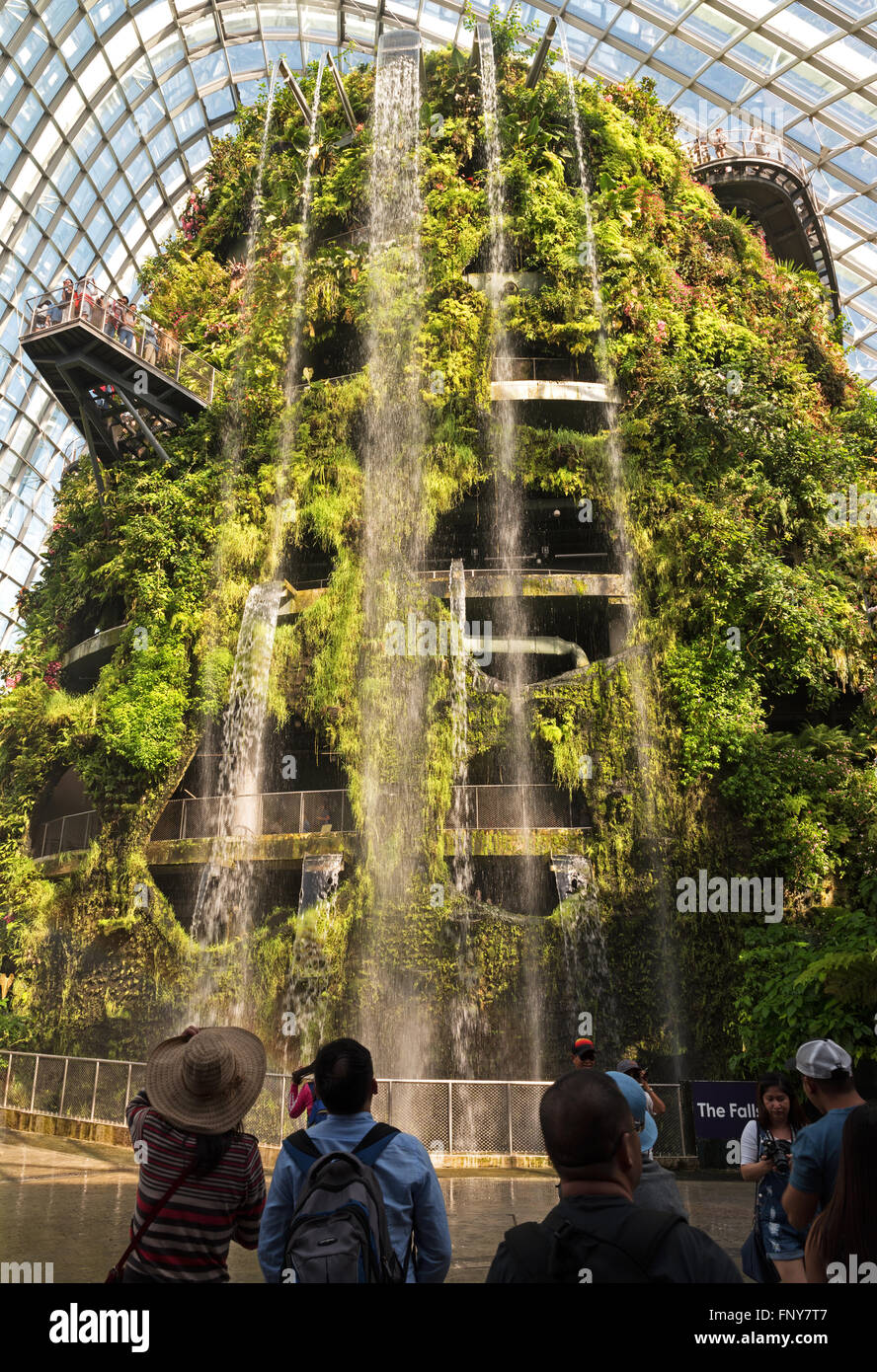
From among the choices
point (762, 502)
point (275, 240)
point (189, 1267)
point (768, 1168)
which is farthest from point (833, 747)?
point (275, 240)

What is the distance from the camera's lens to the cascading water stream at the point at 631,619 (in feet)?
59.2

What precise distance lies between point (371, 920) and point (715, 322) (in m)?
17.7

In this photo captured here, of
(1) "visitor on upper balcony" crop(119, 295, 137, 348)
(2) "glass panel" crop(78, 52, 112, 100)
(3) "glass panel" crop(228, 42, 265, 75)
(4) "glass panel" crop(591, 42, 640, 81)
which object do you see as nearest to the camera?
(1) "visitor on upper balcony" crop(119, 295, 137, 348)

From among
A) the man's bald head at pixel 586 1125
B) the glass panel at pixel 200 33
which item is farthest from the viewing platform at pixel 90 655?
the glass panel at pixel 200 33

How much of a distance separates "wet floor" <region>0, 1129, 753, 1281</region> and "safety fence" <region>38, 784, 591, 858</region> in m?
7.53

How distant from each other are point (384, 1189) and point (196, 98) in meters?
47.8

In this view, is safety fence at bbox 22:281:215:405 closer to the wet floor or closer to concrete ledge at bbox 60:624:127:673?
concrete ledge at bbox 60:624:127:673

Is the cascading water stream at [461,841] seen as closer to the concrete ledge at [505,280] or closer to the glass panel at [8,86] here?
the concrete ledge at [505,280]

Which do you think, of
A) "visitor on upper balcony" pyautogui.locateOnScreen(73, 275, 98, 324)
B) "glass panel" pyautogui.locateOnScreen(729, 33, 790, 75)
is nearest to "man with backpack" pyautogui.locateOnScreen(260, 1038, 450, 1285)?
"visitor on upper balcony" pyautogui.locateOnScreen(73, 275, 98, 324)

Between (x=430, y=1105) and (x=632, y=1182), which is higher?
(x=632, y=1182)

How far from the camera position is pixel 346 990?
18.0 metres

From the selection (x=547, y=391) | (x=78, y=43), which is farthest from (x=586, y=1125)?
(x=78, y=43)

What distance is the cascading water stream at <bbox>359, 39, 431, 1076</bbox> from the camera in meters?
18.1
